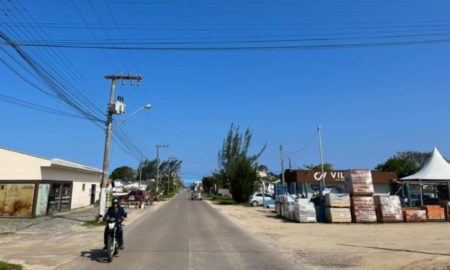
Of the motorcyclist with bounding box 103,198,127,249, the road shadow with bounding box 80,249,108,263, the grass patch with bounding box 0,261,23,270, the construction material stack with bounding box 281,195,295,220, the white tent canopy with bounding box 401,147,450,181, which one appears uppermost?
the white tent canopy with bounding box 401,147,450,181

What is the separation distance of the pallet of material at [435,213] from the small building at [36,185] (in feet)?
83.1

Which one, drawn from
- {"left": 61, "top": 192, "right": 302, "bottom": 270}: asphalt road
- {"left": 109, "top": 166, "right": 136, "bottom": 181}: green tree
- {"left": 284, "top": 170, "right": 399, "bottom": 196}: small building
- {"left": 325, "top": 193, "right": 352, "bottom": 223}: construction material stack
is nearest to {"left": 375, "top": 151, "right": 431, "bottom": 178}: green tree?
{"left": 284, "top": 170, "right": 399, "bottom": 196}: small building

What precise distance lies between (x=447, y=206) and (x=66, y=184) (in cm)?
2905

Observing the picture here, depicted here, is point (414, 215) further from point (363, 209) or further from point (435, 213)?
point (363, 209)

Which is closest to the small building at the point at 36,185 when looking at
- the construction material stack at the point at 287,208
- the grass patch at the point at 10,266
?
the construction material stack at the point at 287,208

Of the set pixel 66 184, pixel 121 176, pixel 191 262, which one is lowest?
pixel 191 262

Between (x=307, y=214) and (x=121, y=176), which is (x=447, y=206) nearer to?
(x=307, y=214)

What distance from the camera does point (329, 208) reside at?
2648 cm

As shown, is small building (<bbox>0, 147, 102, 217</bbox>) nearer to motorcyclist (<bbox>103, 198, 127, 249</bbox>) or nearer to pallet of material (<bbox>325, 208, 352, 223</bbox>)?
motorcyclist (<bbox>103, 198, 127, 249</bbox>)

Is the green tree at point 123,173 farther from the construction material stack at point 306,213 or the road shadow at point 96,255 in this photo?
the road shadow at point 96,255

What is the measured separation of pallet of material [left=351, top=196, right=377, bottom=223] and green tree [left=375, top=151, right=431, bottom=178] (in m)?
72.2

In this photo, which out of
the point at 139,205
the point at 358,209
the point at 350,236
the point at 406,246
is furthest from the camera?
the point at 139,205

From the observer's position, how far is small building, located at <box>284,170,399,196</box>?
184 feet

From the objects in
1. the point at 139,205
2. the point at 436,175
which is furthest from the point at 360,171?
the point at 139,205
